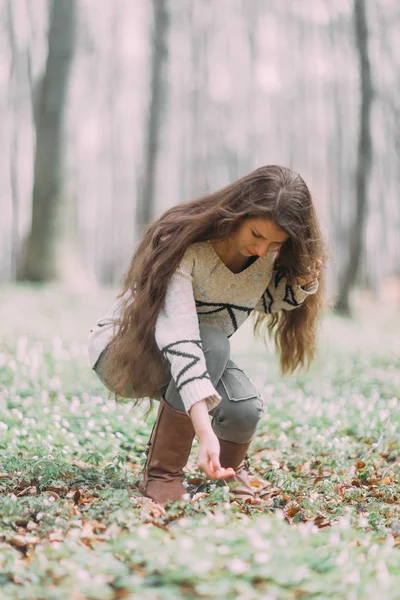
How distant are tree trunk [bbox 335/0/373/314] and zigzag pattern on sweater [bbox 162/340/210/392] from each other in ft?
35.9

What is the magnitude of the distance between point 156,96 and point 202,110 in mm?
15173

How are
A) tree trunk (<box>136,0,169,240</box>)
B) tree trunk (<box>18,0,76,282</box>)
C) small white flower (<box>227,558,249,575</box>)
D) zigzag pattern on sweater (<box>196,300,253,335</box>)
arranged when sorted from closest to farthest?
small white flower (<box>227,558,249,575</box>), zigzag pattern on sweater (<box>196,300,253,335</box>), tree trunk (<box>18,0,76,282</box>), tree trunk (<box>136,0,169,240</box>)

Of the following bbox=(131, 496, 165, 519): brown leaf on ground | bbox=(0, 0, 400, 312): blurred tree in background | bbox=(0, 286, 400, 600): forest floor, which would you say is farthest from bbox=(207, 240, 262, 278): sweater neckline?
bbox=(0, 0, 400, 312): blurred tree in background

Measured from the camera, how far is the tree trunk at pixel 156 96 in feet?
47.4

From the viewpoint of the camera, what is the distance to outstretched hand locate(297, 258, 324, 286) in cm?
343

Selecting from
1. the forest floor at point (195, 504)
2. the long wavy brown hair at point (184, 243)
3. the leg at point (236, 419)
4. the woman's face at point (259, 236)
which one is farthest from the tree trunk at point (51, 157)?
the woman's face at point (259, 236)

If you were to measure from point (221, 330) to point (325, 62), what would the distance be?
28.9 metres

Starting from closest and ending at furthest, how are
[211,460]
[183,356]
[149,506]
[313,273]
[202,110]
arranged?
[211,460]
[149,506]
[183,356]
[313,273]
[202,110]

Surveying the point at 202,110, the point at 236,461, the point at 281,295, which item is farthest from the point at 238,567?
the point at 202,110

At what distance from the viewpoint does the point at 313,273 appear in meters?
3.47

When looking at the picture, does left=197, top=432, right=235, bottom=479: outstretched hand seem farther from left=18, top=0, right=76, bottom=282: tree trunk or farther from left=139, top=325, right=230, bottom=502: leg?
left=18, top=0, right=76, bottom=282: tree trunk

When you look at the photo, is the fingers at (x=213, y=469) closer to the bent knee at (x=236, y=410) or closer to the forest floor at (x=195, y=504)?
the forest floor at (x=195, y=504)

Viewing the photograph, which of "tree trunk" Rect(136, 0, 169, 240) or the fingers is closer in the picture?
the fingers

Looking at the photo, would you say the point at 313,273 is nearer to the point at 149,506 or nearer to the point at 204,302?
the point at 204,302
